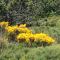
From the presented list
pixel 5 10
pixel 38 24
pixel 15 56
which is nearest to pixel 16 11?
pixel 5 10

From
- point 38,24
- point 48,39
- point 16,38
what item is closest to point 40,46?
point 48,39

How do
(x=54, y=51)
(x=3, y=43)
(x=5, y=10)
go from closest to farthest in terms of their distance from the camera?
(x=54, y=51)
(x=3, y=43)
(x=5, y=10)

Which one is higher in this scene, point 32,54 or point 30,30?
point 32,54

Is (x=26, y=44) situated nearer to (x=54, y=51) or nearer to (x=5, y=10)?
(x=54, y=51)

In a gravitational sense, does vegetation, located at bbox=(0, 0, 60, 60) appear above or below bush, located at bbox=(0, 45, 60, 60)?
below

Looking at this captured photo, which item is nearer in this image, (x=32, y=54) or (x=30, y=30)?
(x=32, y=54)

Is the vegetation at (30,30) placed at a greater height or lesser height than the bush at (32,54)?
lesser

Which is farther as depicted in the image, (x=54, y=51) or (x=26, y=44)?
(x=26, y=44)

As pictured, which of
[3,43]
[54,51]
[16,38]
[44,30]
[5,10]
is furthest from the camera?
[5,10]

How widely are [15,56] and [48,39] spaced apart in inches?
62.7

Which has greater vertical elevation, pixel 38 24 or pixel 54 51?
pixel 54 51

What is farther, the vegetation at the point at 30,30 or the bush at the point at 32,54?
the vegetation at the point at 30,30

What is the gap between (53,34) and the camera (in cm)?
1024

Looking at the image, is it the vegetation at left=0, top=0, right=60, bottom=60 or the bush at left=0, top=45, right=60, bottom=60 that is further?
the vegetation at left=0, top=0, right=60, bottom=60
